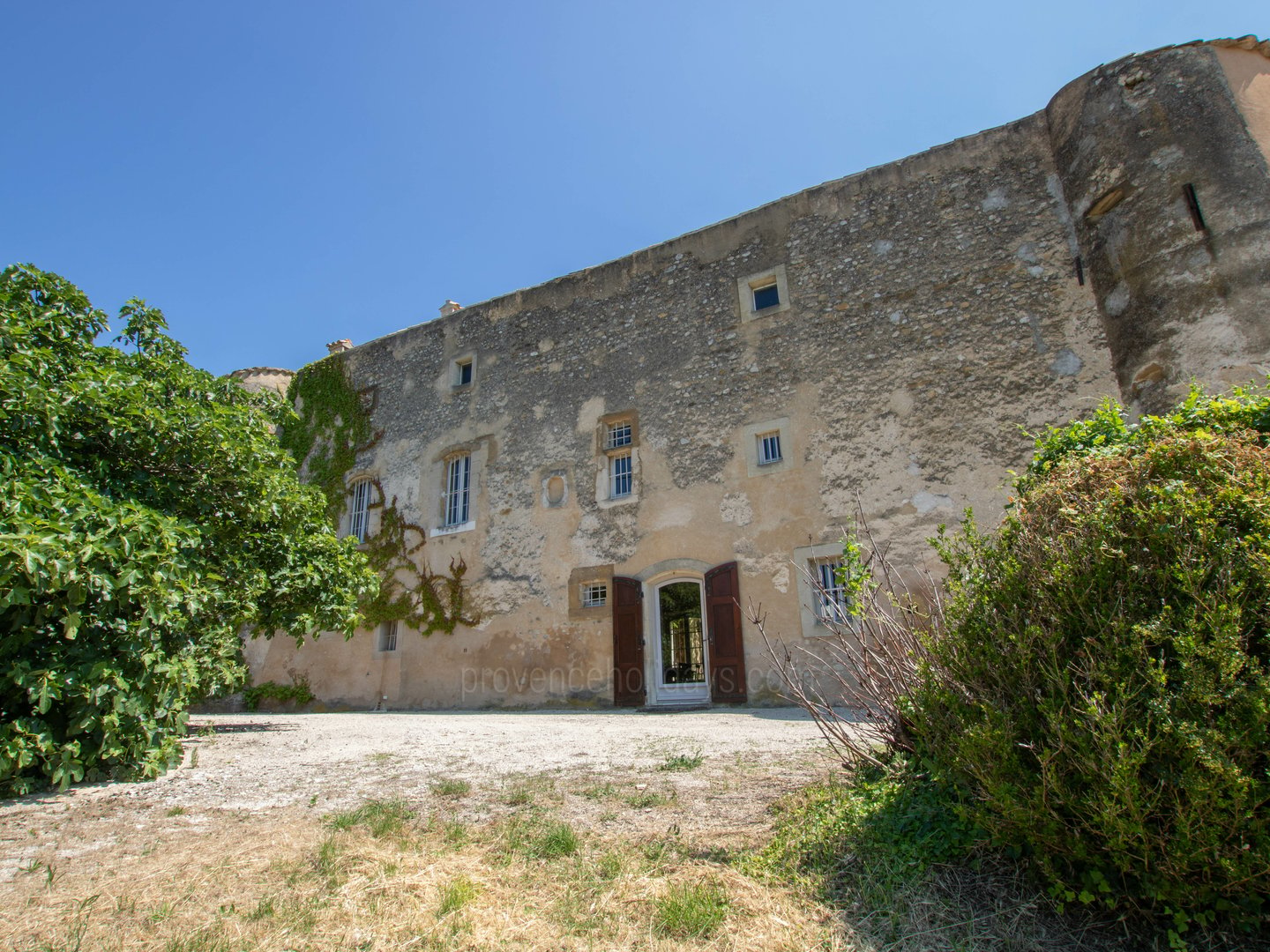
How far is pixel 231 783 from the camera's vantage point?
4.99 metres

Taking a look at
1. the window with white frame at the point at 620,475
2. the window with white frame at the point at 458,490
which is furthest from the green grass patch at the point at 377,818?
the window with white frame at the point at 458,490

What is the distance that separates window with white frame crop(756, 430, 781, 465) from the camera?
1135 cm

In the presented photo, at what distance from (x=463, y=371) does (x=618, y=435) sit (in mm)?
4696

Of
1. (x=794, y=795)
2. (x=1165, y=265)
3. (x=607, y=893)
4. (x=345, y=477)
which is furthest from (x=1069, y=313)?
(x=345, y=477)

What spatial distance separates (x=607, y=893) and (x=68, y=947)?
1874 mm

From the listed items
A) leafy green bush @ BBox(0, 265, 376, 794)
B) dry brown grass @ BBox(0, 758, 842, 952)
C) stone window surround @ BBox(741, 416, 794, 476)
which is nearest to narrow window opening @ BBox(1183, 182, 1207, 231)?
stone window surround @ BBox(741, 416, 794, 476)

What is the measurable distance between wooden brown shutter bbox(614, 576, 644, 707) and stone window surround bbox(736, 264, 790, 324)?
5.00 m

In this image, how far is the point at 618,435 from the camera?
1298 centimetres

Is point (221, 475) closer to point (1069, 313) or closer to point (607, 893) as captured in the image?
point (607, 893)

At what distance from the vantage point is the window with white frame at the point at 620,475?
41.3 feet

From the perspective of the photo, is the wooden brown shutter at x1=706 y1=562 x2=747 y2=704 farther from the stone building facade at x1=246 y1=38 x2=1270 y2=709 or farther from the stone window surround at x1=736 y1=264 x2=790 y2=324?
the stone window surround at x1=736 y1=264 x2=790 y2=324

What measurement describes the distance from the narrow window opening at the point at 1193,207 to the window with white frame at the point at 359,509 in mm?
15023

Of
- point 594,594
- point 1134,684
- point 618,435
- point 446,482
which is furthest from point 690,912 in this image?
point 446,482

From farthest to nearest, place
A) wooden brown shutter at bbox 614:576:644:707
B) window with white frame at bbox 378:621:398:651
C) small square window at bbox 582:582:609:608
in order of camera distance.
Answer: window with white frame at bbox 378:621:398:651, small square window at bbox 582:582:609:608, wooden brown shutter at bbox 614:576:644:707
